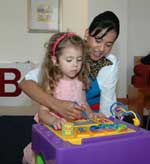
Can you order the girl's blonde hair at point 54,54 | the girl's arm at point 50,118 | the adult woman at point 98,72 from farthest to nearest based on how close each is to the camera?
the girl's blonde hair at point 54,54 < the adult woman at point 98,72 < the girl's arm at point 50,118

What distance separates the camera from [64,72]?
1239 millimetres

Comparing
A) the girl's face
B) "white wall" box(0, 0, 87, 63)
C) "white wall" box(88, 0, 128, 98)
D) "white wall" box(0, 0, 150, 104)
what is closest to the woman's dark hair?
the girl's face

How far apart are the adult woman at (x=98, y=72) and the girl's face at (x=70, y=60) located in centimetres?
12

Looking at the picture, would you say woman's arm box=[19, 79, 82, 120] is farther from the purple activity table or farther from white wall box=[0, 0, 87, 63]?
white wall box=[0, 0, 87, 63]

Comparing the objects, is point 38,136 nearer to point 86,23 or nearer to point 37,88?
point 37,88

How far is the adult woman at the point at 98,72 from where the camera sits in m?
1.10

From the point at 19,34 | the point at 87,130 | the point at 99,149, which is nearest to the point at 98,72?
the point at 87,130

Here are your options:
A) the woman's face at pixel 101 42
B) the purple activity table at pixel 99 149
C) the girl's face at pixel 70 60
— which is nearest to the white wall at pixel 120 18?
the woman's face at pixel 101 42

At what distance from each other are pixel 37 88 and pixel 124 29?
1.60 m

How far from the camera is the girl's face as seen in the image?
118 cm

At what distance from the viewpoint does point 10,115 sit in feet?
10.0

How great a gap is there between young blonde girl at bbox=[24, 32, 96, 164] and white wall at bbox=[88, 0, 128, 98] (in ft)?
4.29

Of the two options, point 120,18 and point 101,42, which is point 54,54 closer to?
point 101,42

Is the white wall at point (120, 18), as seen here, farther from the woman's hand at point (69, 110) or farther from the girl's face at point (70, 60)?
the woman's hand at point (69, 110)
